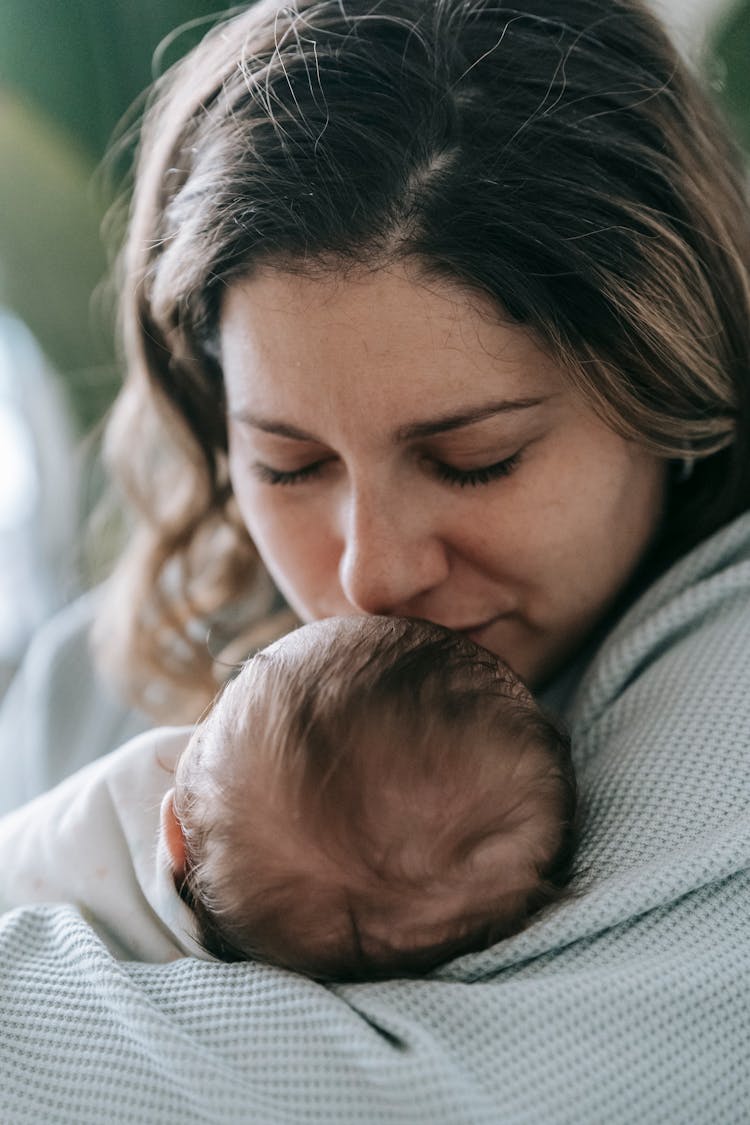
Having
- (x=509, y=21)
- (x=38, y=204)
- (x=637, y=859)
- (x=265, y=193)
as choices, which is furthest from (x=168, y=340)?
(x=637, y=859)

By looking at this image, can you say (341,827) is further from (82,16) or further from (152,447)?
(82,16)

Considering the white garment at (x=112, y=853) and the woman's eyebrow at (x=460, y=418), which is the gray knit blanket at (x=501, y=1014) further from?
the woman's eyebrow at (x=460, y=418)

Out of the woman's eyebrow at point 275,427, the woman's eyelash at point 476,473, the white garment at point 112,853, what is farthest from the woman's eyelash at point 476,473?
the white garment at point 112,853

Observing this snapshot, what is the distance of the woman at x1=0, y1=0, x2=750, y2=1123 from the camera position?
0.72 metres

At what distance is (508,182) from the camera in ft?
2.94

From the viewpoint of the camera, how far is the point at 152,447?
4.66 ft

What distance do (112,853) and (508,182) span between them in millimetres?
690

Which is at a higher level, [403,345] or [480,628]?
[403,345]

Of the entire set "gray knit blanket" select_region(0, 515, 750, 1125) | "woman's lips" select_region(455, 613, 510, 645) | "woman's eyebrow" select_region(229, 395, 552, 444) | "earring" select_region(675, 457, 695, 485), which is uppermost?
"woman's eyebrow" select_region(229, 395, 552, 444)

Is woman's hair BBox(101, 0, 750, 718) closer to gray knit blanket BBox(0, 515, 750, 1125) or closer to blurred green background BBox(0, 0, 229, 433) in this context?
gray knit blanket BBox(0, 515, 750, 1125)

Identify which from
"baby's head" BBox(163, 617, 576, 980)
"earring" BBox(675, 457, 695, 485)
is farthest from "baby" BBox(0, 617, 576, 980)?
"earring" BBox(675, 457, 695, 485)

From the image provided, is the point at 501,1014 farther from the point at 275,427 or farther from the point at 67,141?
the point at 67,141

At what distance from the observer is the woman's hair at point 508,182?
35.5 inches

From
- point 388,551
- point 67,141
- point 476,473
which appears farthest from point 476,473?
point 67,141
